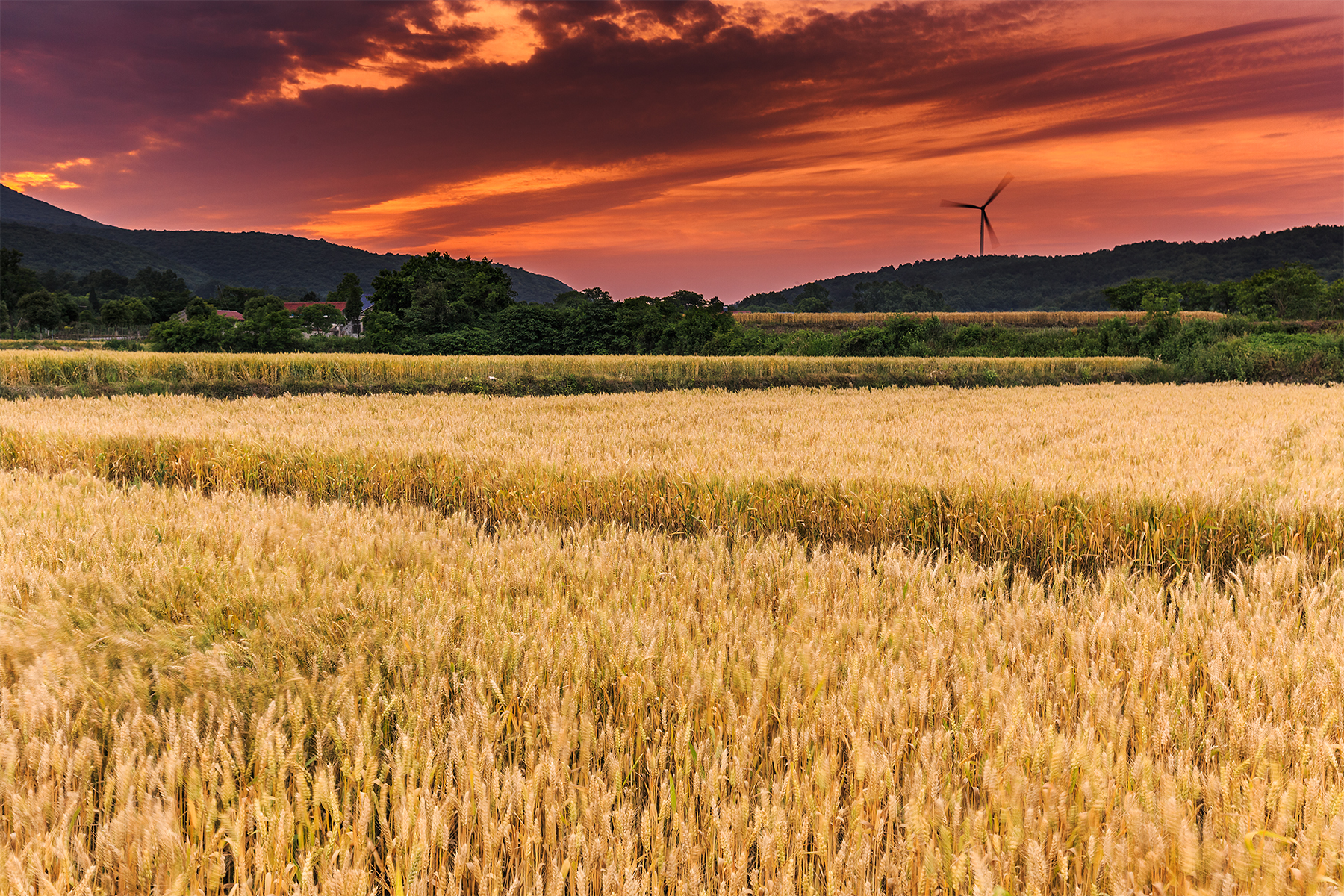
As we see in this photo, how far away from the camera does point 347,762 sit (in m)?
2.24

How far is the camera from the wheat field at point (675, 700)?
6.32 feet

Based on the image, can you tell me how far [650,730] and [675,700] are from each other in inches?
7.0

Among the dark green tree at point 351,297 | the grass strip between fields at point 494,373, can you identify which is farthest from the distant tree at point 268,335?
the dark green tree at point 351,297

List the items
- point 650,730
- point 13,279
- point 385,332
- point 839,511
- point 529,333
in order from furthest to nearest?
1. point 13,279
2. point 385,332
3. point 529,333
4. point 839,511
5. point 650,730

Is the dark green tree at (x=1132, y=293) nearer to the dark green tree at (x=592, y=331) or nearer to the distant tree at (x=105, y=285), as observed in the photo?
the dark green tree at (x=592, y=331)

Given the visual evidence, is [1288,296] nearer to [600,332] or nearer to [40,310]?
[600,332]

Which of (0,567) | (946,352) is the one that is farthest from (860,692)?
(946,352)

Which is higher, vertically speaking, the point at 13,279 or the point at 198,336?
the point at 13,279

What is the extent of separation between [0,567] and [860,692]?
16.3 ft

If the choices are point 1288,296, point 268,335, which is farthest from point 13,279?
point 1288,296

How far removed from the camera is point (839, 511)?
23.0ft

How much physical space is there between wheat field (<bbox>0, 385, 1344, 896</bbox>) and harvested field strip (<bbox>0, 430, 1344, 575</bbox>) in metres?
0.05

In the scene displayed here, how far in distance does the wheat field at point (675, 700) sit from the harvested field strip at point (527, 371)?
22.3m

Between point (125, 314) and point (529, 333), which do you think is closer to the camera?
point (529, 333)
